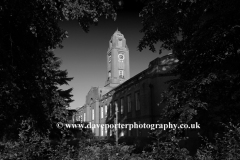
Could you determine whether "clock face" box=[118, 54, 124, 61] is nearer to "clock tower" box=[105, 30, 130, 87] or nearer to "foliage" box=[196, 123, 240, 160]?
"clock tower" box=[105, 30, 130, 87]

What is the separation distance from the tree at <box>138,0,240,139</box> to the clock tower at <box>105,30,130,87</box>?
48.9 meters

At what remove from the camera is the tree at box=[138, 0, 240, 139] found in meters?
8.60

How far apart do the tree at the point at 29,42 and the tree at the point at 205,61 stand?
3.84m

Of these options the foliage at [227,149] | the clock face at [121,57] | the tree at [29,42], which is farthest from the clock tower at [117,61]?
the foliage at [227,149]

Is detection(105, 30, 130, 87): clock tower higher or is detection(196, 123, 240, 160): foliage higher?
detection(105, 30, 130, 87): clock tower

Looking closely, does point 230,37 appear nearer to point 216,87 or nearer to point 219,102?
point 216,87

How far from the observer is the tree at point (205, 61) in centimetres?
860

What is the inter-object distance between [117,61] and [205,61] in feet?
176

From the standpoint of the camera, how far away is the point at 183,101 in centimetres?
945

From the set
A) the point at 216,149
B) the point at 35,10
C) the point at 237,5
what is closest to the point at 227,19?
the point at 237,5

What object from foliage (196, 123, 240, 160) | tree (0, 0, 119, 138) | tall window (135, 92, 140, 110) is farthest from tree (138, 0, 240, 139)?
tall window (135, 92, 140, 110)

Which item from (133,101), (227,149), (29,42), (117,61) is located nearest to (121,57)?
(117,61)

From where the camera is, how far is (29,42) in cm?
844

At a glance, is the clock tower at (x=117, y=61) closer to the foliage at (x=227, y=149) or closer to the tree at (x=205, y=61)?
the tree at (x=205, y=61)
